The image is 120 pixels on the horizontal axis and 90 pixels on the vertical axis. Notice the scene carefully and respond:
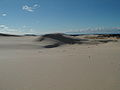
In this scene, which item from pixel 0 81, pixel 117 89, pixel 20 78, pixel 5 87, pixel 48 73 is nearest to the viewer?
pixel 117 89

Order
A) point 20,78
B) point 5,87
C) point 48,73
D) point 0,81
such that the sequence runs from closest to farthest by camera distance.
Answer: point 5,87, point 0,81, point 20,78, point 48,73

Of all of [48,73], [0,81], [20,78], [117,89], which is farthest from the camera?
[48,73]

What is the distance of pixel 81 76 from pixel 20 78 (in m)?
1.04

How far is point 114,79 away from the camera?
1.62 m

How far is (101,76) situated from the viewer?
175 cm

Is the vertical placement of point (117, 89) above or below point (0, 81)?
below

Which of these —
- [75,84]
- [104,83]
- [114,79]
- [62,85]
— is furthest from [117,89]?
[62,85]

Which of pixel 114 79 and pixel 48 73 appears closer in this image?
pixel 114 79

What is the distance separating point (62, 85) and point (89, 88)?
380mm

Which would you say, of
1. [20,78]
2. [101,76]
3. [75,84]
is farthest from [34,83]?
[101,76]

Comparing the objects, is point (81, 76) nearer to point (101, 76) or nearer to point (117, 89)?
point (101, 76)

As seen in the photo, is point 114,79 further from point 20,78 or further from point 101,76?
point 20,78

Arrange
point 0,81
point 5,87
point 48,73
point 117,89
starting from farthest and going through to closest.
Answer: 1. point 48,73
2. point 0,81
3. point 5,87
4. point 117,89

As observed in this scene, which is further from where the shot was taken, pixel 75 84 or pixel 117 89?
pixel 75 84
